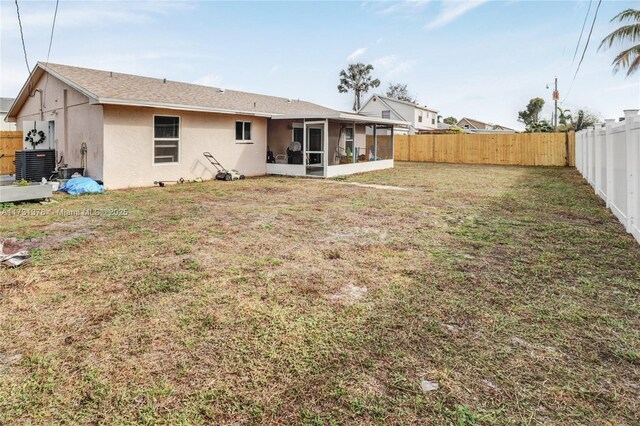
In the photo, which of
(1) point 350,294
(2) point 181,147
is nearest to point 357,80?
(2) point 181,147

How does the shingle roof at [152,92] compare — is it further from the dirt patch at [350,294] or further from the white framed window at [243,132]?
the dirt patch at [350,294]

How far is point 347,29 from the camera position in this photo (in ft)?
60.1

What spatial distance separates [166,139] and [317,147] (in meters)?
6.95

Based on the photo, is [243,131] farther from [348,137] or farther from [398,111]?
[398,111]

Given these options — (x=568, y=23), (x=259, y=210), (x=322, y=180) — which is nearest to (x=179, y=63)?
(x=322, y=180)

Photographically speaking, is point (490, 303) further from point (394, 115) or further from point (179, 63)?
point (394, 115)

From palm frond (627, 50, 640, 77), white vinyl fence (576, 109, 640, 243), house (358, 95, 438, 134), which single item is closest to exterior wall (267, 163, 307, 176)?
white vinyl fence (576, 109, 640, 243)

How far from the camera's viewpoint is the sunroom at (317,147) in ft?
49.2

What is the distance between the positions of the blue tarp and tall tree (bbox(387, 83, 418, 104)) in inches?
A: 2179

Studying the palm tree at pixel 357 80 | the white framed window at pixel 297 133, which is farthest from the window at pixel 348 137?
the palm tree at pixel 357 80

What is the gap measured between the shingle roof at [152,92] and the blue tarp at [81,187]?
221cm

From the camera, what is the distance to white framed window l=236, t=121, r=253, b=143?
1477 cm

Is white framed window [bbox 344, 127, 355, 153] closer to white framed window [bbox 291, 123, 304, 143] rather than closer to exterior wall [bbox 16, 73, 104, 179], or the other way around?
white framed window [bbox 291, 123, 304, 143]

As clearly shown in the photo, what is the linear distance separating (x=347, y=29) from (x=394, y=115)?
809 inches
